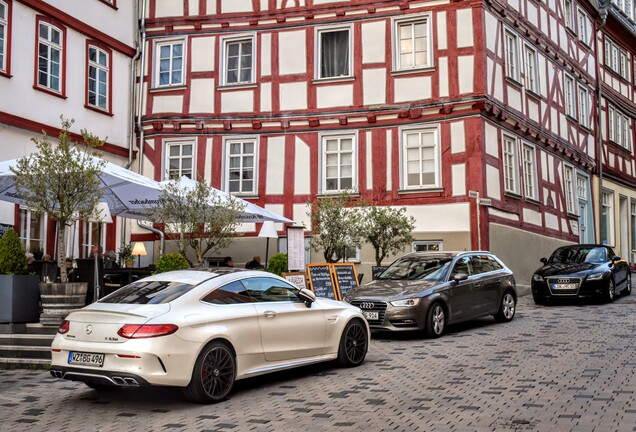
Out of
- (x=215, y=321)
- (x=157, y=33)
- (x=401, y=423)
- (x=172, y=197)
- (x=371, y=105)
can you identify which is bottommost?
(x=401, y=423)

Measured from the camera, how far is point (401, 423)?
7402 mm

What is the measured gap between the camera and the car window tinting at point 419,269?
1491 cm

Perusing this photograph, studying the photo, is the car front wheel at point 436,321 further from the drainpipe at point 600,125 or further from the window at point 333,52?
the drainpipe at point 600,125

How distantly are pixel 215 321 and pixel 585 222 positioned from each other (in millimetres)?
24073

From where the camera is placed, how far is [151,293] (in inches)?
352

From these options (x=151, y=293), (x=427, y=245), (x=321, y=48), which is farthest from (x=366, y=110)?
(x=151, y=293)

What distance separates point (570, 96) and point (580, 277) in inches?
468

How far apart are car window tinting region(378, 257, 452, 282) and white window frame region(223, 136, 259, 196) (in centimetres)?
874

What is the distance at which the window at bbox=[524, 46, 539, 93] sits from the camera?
82.5 feet

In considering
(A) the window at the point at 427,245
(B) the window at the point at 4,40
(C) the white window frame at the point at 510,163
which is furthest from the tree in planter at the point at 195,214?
(C) the white window frame at the point at 510,163

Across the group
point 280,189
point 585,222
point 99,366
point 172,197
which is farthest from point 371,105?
point 99,366

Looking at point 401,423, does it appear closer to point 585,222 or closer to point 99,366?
point 99,366

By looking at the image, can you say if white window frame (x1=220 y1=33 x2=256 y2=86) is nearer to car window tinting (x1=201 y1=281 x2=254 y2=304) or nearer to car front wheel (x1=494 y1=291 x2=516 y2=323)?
car front wheel (x1=494 y1=291 x2=516 y2=323)

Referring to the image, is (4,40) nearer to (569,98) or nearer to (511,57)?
(511,57)
